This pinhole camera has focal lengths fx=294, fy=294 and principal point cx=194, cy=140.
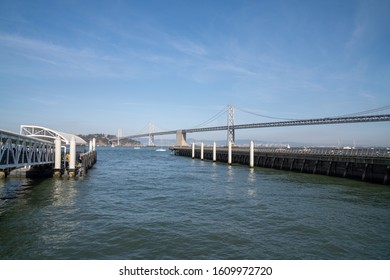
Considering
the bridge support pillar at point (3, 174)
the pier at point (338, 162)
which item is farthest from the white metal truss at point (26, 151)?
the pier at point (338, 162)

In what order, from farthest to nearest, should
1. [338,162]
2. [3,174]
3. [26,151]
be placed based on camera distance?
[338,162] → [3,174] → [26,151]

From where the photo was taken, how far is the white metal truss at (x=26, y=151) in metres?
19.1

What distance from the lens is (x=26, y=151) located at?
74.9 ft

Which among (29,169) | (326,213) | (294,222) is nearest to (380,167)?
(326,213)

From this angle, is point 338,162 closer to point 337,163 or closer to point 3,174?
point 337,163

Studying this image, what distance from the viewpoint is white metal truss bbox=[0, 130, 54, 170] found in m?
19.1

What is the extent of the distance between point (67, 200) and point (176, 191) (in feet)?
26.8

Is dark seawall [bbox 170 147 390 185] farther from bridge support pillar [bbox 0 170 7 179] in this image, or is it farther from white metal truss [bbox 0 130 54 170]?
bridge support pillar [bbox 0 170 7 179]

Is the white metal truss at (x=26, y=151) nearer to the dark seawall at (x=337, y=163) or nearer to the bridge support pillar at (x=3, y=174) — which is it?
the bridge support pillar at (x=3, y=174)

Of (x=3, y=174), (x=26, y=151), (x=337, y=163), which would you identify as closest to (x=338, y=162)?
(x=337, y=163)

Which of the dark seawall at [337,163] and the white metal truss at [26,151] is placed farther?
the dark seawall at [337,163]

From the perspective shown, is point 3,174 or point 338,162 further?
point 338,162

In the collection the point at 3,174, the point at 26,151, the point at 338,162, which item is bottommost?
the point at 3,174

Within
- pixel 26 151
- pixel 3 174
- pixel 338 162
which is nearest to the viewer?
pixel 26 151
